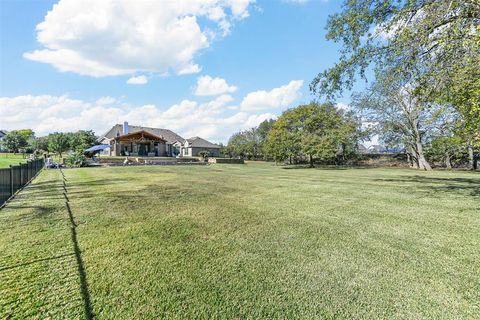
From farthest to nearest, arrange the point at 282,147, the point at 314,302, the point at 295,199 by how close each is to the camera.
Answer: the point at 282,147
the point at 295,199
the point at 314,302

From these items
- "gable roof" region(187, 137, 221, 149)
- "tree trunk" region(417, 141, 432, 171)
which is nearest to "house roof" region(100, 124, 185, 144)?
"gable roof" region(187, 137, 221, 149)

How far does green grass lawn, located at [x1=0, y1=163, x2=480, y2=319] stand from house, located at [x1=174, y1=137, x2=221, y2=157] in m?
45.2

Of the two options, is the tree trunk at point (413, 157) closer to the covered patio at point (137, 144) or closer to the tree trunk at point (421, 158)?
the tree trunk at point (421, 158)

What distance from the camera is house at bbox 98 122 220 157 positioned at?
3831cm

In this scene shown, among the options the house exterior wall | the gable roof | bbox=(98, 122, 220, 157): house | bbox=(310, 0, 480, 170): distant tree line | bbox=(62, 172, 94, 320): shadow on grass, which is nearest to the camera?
bbox=(62, 172, 94, 320): shadow on grass

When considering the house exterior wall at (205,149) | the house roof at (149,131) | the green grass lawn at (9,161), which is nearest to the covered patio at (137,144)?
the house roof at (149,131)

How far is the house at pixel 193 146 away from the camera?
51406 millimetres

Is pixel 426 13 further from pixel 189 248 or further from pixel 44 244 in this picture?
pixel 44 244

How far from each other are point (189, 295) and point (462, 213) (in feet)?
24.0

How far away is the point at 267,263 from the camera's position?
344 cm

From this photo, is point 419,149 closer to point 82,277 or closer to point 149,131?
point 82,277

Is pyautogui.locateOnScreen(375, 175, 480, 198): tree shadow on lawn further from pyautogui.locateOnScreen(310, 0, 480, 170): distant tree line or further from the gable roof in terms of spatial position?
the gable roof

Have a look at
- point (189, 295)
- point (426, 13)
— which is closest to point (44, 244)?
point (189, 295)

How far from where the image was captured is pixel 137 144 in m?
40.1
